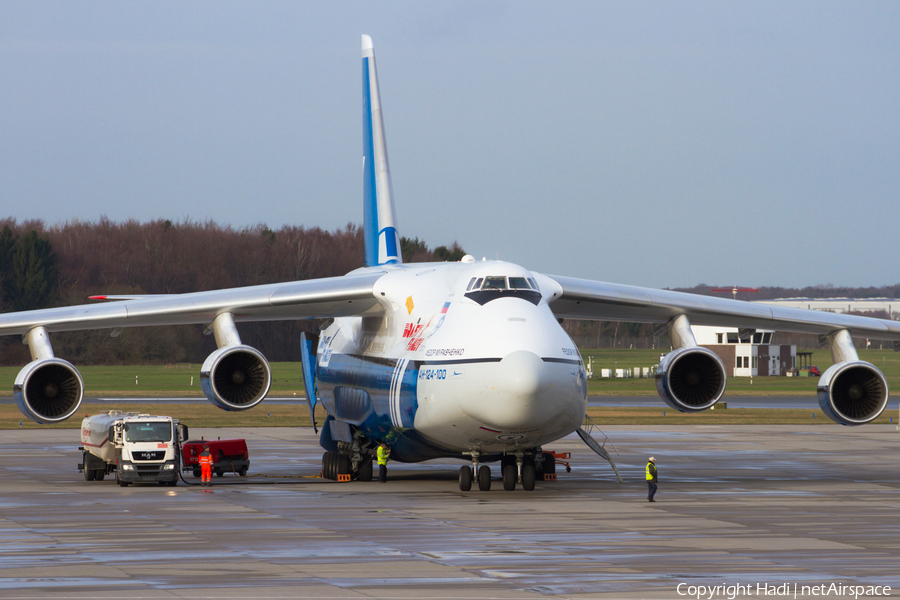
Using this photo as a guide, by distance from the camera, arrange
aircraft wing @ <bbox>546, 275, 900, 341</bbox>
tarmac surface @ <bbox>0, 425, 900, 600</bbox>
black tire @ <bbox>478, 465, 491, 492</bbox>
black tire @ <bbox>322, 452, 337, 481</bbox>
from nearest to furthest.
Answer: tarmac surface @ <bbox>0, 425, 900, 600</bbox>
black tire @ <bbox>478, 465, 491, 492</bbox>
aircraft wing @ <bbox>546, 275, 900, 341</bbox>
black tire @ <bbox>322, 452, 337, 481</bbox>

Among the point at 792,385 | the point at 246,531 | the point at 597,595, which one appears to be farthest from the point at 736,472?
the point at 792,385

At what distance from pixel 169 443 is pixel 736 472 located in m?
12.1

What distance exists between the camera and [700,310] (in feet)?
77.2

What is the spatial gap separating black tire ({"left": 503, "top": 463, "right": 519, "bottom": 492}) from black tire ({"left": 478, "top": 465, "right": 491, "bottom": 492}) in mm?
310

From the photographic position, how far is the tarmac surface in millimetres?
12000

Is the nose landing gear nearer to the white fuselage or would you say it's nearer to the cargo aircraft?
the cargo aircraft

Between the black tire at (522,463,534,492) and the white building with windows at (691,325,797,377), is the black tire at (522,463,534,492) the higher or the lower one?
the lower one

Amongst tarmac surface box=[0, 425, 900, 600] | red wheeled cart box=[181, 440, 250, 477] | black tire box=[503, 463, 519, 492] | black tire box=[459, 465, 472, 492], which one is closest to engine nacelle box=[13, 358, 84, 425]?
tarmac surface box=[0, 425, 900, 600]

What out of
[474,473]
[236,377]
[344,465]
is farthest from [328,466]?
[474,473]

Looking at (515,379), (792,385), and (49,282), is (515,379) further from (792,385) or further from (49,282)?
(49,282)

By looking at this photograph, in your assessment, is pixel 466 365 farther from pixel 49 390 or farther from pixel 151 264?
pixel 151 264

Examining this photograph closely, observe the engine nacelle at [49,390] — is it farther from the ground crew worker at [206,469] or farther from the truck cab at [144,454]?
the ground crew worker at [206,469]

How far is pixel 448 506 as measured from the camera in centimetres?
1877

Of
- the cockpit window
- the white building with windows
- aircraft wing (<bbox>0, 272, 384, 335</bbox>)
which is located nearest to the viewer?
the cockpit window
